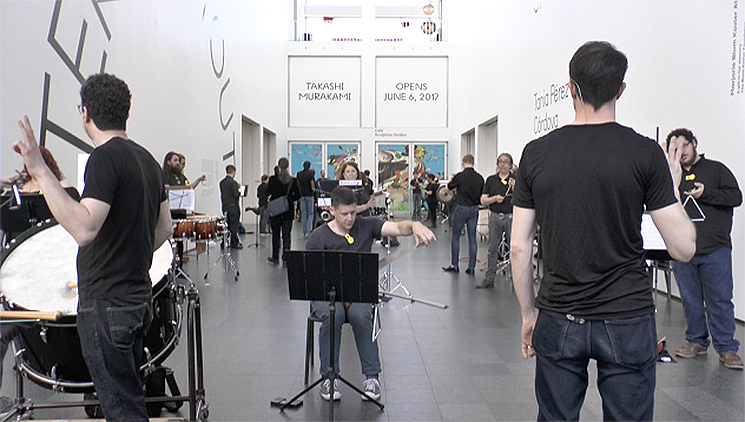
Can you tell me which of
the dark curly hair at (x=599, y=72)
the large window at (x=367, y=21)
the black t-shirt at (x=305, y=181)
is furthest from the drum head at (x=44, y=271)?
the large window at (x=367, y=21)

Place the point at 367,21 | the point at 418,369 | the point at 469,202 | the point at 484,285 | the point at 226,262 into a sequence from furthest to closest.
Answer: the point at 367,21 → the point at 226,262 → the point at 469,202 → the point at 484,285 → the point at 418,369

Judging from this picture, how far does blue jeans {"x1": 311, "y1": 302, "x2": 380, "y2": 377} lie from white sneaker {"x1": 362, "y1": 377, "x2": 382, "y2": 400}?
0.06 metres

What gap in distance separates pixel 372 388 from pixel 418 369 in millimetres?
692

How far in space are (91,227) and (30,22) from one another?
15.7 ft

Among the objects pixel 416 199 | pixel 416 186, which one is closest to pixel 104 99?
pixel 416 186

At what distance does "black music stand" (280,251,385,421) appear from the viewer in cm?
334

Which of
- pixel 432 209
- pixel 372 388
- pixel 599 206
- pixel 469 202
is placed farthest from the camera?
pixel 432 209

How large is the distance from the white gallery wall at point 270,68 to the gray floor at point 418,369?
2.17 metres

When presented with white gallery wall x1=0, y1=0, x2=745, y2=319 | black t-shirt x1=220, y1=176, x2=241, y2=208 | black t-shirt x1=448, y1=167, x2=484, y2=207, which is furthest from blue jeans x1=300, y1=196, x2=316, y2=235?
black t-shirt x1=448, y1=167, x2=484, y2=207

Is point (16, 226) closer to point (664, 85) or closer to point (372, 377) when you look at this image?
point (372, 377)

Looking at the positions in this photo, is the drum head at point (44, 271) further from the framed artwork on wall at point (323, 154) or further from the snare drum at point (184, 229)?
the framed artwork on wall at point (323, 154)

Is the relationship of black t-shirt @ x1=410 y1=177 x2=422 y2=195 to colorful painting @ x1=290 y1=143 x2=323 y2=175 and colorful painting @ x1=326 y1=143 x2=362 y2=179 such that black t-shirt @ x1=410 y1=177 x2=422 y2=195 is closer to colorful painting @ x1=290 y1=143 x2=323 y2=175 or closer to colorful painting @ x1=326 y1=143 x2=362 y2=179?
colorful painting @ x1=326 y1=143 x2=362 y2=179

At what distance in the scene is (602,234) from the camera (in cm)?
180

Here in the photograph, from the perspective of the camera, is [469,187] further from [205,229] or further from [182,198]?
[182,198]
